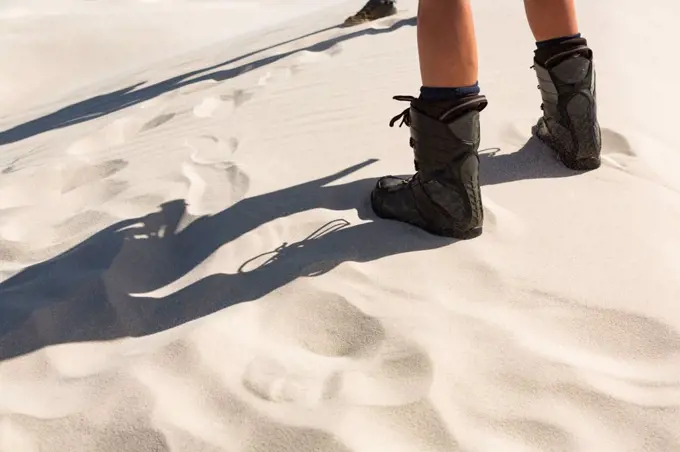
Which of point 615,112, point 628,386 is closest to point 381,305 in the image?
point 628,386

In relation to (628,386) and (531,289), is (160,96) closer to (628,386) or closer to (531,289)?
(531,289)

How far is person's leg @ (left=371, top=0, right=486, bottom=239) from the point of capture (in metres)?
1.74

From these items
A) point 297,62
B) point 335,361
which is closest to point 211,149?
point 335,361

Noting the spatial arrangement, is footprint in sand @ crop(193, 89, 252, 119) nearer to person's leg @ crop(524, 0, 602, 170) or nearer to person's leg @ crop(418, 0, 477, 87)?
person's leg @ crop(524, 0, 602, 170)

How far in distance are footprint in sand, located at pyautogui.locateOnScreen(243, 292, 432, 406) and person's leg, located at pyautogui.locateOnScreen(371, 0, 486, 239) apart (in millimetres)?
416

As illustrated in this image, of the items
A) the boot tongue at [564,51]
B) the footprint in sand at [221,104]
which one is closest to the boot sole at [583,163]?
the boot tongue at [564,51]

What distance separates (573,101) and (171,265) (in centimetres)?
127

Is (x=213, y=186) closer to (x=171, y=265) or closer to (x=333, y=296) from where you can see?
(x=171, y=265)

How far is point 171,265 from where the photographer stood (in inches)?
74.8

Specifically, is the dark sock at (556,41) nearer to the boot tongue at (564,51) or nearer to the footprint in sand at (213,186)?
the boot tongue at (564,51)

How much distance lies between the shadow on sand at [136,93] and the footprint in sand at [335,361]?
313cm

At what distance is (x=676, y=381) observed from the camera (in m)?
1.30

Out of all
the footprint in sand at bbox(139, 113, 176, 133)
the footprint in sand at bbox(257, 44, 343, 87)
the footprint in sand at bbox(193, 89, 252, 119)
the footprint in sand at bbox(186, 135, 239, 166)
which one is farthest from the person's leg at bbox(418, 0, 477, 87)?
the footprint in sand at bbox(257, 44, 343, 87)

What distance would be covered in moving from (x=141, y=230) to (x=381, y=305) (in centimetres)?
86
